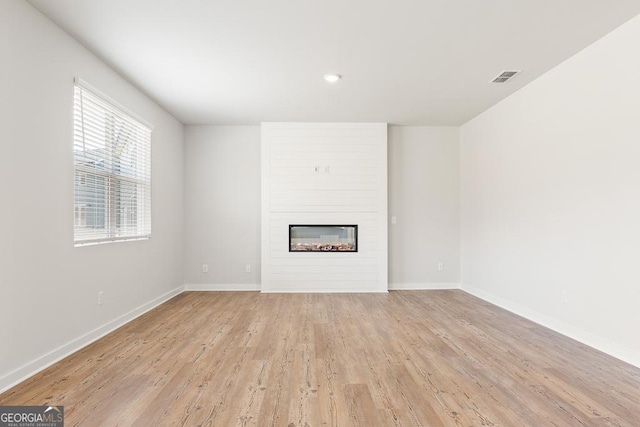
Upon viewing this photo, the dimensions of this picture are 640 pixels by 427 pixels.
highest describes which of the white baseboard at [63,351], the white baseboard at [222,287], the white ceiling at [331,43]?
the white ceiling at [331,43]

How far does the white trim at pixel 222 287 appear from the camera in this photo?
18.6 ft

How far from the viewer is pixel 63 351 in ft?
9.24

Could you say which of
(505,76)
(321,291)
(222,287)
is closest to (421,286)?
(321,291)

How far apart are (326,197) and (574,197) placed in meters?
3.24

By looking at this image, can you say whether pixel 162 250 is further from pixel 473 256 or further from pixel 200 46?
pixel 473 256

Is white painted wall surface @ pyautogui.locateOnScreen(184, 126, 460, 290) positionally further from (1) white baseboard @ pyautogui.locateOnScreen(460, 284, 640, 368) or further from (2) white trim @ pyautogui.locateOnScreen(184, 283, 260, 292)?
(1) white baseboard @ pyautogui.locateOnScreen(460, 284, 640, 368)

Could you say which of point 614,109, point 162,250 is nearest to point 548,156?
point 614,109

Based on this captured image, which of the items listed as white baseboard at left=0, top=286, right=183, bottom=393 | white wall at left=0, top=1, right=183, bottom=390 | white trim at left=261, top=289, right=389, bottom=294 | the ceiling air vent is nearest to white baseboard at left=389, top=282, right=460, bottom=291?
white trim at left=261, top=289, right=389, bottom=294

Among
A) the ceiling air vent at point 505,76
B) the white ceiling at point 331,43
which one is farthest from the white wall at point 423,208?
the ceiling air vent at point 505,76

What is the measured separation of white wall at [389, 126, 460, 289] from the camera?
581 cm

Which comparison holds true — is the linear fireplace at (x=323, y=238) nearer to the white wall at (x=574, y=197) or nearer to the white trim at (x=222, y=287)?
the white trim at (x=222, y=287)

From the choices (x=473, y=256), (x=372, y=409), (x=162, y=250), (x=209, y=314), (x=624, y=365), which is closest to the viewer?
(x=372, y=409)

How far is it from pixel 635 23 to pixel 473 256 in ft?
11.3

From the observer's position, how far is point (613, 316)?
9.59ft
